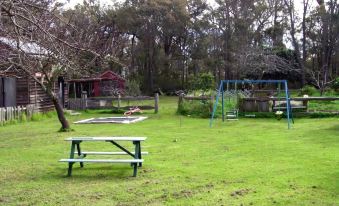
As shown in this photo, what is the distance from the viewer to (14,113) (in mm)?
20641

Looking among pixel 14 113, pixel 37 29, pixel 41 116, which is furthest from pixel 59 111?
pixel 37 29

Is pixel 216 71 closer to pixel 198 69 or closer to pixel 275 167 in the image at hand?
pixel 198 69

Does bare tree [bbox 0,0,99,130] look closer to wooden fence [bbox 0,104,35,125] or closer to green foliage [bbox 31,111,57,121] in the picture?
wooden fence [bbox 0,104,35,125]

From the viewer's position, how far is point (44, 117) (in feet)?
75.6

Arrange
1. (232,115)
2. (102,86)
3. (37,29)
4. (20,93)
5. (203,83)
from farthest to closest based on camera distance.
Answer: (102,86)
(203,83)
(20,93)
(232,115)
(37,29)

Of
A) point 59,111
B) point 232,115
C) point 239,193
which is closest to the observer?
point 239,193

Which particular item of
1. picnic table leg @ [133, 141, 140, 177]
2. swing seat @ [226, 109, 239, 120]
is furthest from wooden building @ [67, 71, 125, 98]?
picnic table leg @ [133, 141, 140, 177]

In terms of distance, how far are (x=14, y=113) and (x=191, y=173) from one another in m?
14.2

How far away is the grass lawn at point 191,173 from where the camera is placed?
6.67 meters

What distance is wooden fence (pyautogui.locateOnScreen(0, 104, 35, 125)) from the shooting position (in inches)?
773

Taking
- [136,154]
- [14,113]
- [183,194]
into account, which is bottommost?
[183,194]

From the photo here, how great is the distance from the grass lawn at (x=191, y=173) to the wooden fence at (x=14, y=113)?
543cm

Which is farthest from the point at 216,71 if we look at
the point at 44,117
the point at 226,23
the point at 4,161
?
the point at 4,161

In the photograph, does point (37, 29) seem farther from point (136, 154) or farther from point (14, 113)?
point (14, 113)
